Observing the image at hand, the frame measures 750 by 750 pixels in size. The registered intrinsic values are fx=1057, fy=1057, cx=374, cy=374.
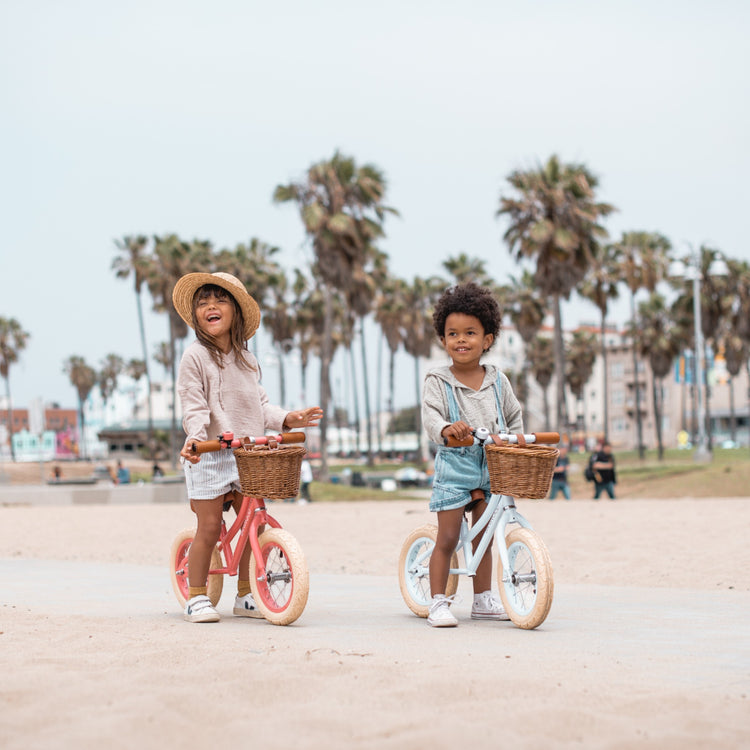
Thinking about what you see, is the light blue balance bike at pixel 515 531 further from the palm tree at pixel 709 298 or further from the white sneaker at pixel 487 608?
the palm tree at pixel 709 298

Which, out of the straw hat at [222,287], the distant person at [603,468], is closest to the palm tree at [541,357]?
the distant person at [603,468]

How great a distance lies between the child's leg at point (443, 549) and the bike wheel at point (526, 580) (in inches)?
A: 11.5

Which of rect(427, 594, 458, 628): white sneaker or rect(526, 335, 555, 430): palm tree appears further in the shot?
rect(526, 335, 555, 430): palm tree

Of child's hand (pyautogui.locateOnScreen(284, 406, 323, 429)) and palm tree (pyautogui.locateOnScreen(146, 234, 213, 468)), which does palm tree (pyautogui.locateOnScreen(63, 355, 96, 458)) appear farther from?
child's hand (pyautogui.locateOnScreen(284, 406, 323, 429))

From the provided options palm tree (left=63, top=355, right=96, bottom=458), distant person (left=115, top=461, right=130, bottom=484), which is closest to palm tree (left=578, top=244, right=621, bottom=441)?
distant person (left=115, top=461, right=130, bottom=484)

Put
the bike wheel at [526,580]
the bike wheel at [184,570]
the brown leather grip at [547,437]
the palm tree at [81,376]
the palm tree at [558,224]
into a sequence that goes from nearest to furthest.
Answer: the bike wheel at [526,580], the brown leather grip at [547,437], the bike wheel at [184,570], the palm tree at [558,224], the palm tree at [81,376]

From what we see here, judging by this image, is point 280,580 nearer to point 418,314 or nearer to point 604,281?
point 604,281

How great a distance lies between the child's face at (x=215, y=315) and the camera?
5938 mm

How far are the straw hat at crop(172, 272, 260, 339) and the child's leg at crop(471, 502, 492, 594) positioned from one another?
1649mm

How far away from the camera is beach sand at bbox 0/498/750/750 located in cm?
305

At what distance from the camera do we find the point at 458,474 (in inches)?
219

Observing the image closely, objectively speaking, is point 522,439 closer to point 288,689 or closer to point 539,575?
point 539,575

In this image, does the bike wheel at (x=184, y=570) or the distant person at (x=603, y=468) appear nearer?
the bike wheel at (x=184, y=570)

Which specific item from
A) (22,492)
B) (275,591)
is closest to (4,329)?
(22,492)
